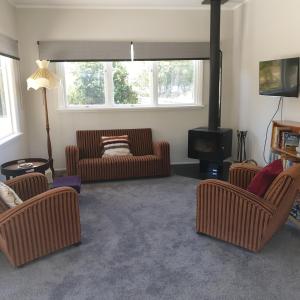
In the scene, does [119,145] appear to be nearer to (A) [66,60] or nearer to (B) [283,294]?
(A) [66,60]

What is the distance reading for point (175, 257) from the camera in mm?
2539

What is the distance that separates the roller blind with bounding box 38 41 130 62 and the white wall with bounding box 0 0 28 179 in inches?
17.8

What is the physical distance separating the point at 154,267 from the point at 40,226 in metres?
0.95

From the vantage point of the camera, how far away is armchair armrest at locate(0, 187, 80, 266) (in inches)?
88.7

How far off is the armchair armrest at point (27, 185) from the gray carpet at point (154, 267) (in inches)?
→ 23.1

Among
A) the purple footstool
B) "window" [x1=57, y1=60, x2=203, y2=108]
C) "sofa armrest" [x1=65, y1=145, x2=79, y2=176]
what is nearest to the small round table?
the purple footstool

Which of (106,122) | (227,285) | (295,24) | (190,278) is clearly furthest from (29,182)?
(295,24)

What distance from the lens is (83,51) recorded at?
15.3 ft

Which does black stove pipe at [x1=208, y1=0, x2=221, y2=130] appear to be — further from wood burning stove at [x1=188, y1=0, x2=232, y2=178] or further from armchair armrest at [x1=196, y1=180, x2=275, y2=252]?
armchair armrest at [x1=196, y1=180, x2=275, y2=252]

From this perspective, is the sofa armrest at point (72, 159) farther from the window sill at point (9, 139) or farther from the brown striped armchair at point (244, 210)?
the brown striped armchair at point (244, 210)

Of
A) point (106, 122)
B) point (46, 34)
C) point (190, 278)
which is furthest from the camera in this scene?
point (106, 122)

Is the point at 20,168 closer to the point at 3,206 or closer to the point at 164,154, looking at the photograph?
the point at 3,206

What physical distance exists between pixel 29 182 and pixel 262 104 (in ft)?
10.5

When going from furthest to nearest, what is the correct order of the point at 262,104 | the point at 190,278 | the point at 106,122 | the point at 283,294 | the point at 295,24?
the point at 106,122 → the point at 262,104 → the point at 295,24 → the point at 190,278 → the point at 283,294
